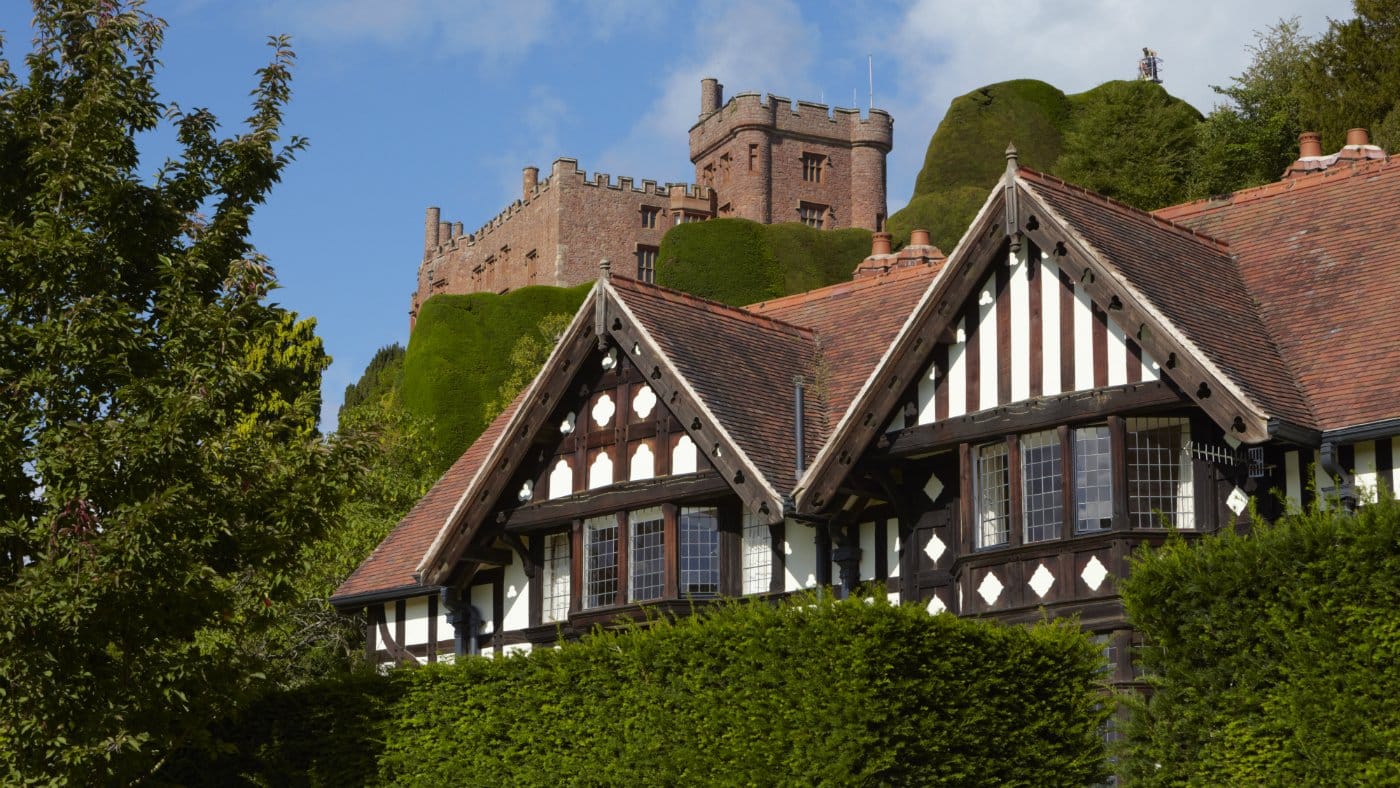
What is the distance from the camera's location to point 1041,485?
21000 mm

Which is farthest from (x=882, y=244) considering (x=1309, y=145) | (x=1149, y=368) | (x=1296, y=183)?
(x=1149, y=368)

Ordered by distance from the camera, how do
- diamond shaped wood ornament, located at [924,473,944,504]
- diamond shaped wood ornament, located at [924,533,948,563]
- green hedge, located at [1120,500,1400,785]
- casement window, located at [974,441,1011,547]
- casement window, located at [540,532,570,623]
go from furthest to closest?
1. casement window, located at [540,532,570,623]
2. diamond shaped wood ornament, located at [924,473,944,504]
3. diamond shaped wood ornament, located at [924,533,948,563]
4. casement window, located at [974,441,1011,547]
5. green hedge, located at [1120,500,1400,785]

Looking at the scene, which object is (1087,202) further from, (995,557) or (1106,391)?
(995,557)

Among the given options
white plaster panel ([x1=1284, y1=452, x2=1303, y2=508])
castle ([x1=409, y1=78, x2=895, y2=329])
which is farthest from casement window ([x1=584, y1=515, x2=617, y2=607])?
castle ([x1=409, y1=78, x2=895, y2=329])

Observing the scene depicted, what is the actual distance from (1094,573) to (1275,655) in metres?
5.10

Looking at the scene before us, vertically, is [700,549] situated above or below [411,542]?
below

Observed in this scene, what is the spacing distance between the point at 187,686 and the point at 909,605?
7.06 metres

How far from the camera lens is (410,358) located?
2867 inches

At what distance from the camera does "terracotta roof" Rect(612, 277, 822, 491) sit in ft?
76.1

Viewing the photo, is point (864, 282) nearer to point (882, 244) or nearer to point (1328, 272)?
point (882, 244)

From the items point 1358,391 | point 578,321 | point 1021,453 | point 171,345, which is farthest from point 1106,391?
point 171,345

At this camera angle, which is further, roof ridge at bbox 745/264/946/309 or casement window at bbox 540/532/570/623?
roof ridge at bbox 745/264/946/309

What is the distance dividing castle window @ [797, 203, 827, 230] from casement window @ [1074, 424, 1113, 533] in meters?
87.7

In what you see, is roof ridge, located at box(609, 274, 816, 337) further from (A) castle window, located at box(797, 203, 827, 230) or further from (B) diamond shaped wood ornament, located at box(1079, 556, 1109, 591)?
(A) castle window, located at box(797, 203, 827, 230)
